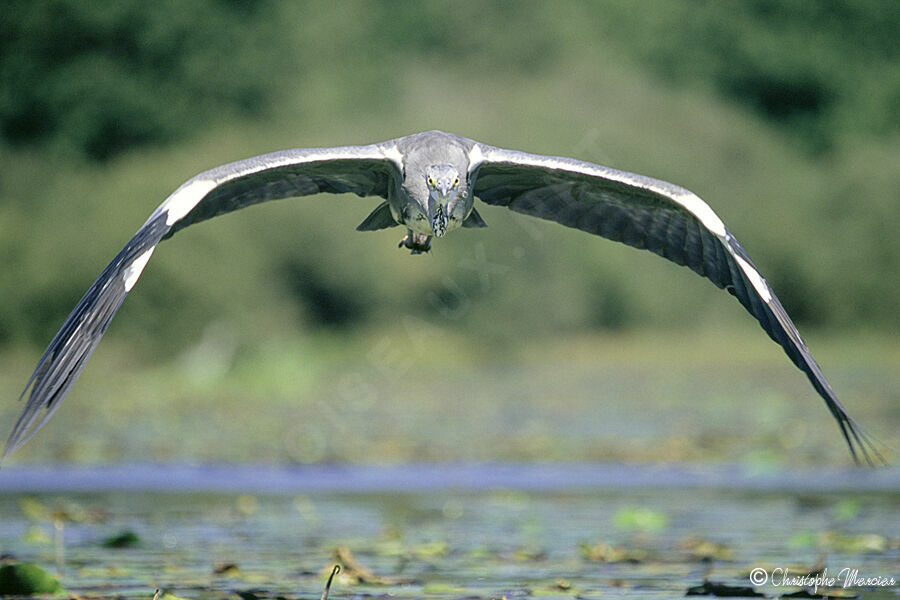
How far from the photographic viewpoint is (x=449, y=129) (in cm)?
1748

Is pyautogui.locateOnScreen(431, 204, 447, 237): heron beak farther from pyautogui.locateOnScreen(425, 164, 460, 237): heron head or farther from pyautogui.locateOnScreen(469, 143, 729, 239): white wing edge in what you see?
pyautogui.locateOnScreen(469, 143, 729, 239): white wing edge

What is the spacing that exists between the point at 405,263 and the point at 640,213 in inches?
434

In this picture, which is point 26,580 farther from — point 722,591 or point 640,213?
point 640,213

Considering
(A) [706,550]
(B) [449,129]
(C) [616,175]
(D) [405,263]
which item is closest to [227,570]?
(A) [706,550]

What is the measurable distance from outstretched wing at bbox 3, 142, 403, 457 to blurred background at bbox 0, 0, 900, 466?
287 cm

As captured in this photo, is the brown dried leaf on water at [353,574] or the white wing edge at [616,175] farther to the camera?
the white wing edge at [616,175]

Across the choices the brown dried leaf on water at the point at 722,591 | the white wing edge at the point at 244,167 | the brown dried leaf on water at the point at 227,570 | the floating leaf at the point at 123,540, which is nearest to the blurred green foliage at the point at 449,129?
the floating leaf at the point at 123,540

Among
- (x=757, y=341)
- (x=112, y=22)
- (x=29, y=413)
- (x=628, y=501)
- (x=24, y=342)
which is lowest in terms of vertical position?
(x=29, y=413)

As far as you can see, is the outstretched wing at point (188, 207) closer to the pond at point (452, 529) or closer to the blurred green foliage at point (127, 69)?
the pond at point (452, 529)

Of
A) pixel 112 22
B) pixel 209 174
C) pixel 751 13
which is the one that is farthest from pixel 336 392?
pixel 751 13

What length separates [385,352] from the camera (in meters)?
16.1

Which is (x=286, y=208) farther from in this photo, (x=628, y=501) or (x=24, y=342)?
(x=628, y=501)

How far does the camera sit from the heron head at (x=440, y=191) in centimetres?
538

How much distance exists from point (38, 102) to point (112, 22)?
177 centimetres
